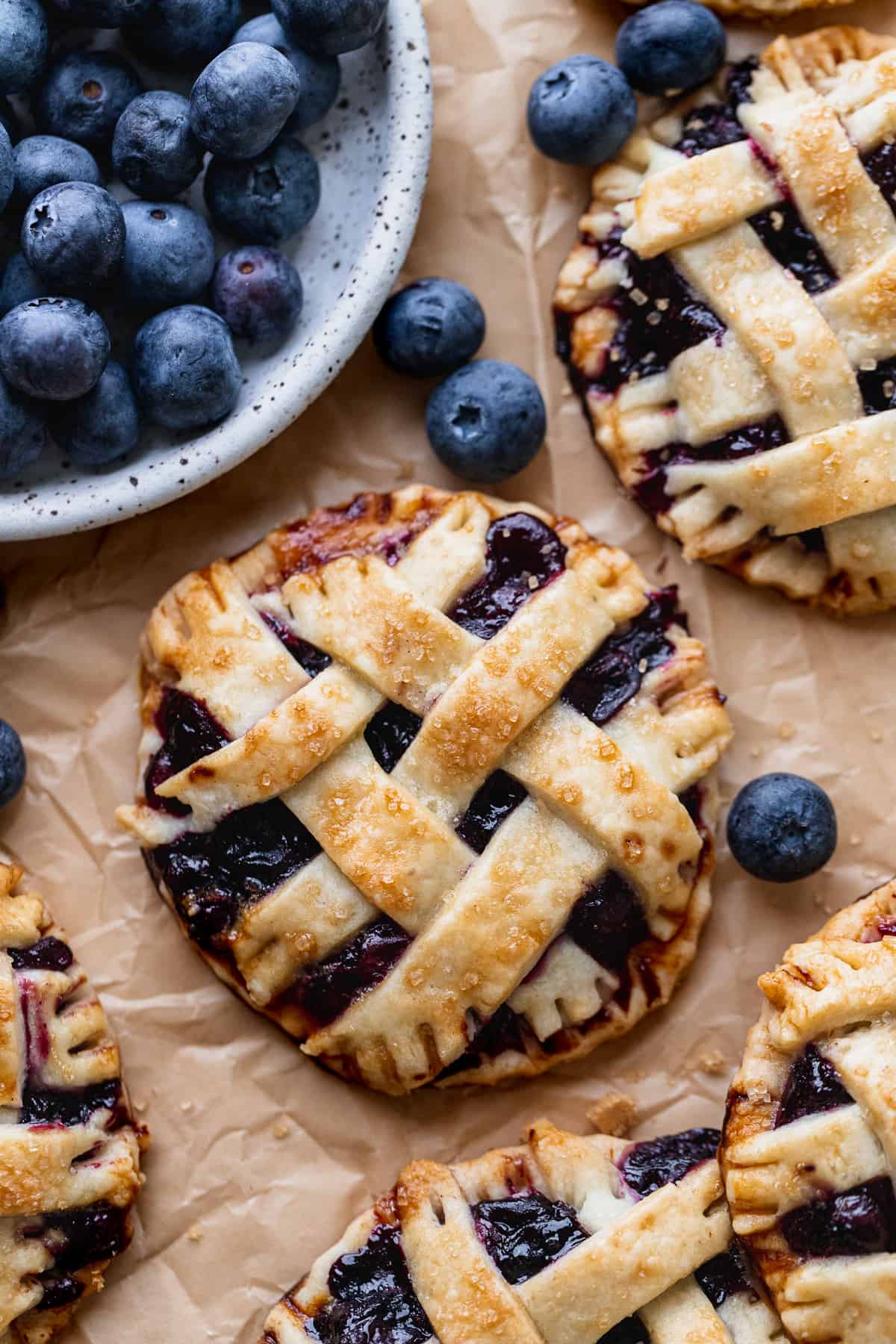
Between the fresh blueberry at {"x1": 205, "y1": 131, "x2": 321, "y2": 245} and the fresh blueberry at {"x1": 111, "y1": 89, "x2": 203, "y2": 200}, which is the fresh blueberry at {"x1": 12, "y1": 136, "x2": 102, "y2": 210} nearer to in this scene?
the fresh blueberry at {"x1": 111, "y1": 89, "x2": 203, "y2": 200}


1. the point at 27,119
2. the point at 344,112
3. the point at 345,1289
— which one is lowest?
the point at 345,1289

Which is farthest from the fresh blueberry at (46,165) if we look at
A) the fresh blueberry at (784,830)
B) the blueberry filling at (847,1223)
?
the blueberry filling at (847,1223)

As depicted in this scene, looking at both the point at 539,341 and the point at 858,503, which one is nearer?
the point at 858,503

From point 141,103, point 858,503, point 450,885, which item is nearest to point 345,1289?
point 450,885

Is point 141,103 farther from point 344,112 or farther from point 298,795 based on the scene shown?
point 298,795

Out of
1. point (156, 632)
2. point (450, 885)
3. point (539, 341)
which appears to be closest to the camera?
point (450, 885)
